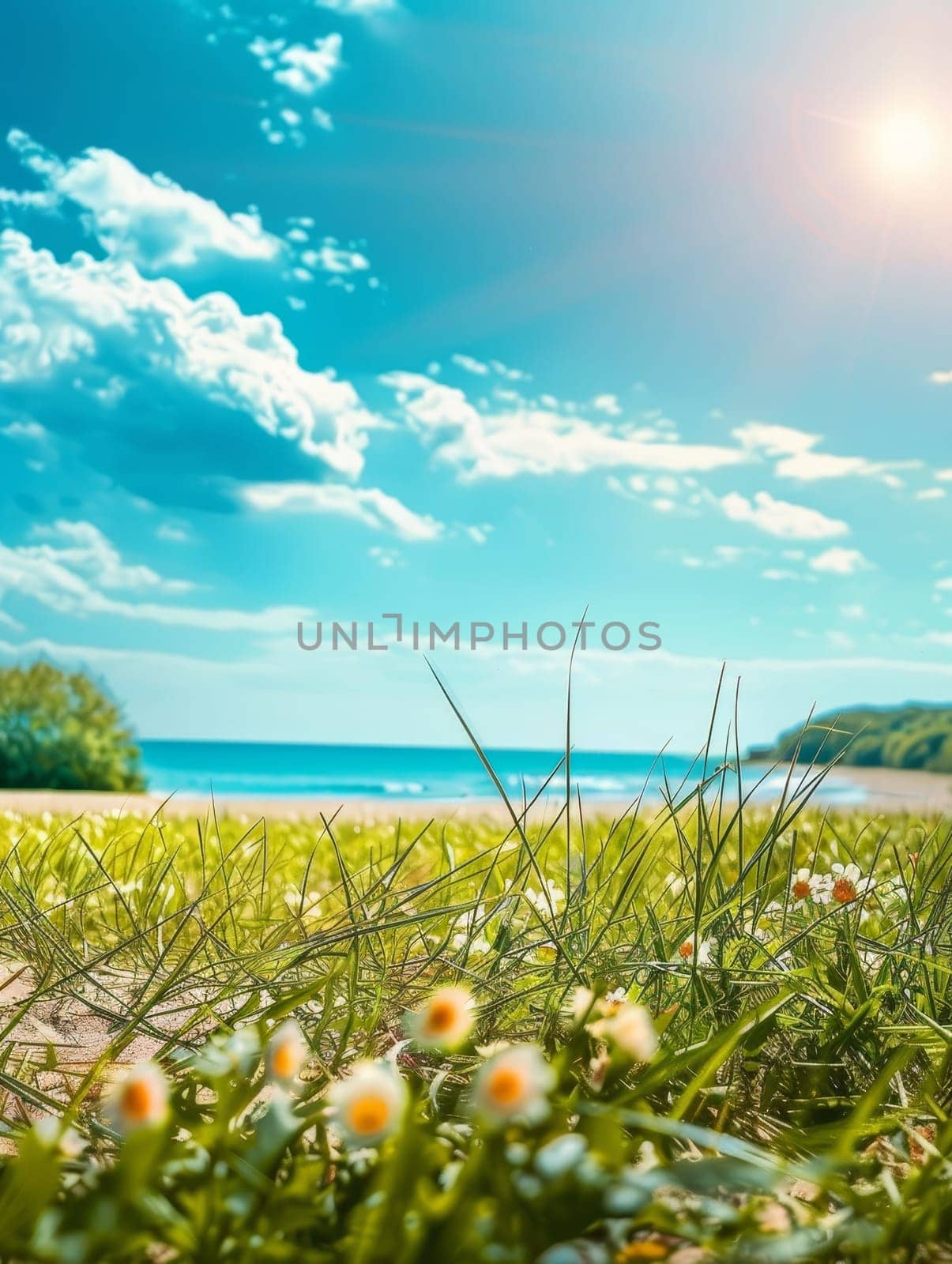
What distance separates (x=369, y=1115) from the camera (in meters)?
0.94

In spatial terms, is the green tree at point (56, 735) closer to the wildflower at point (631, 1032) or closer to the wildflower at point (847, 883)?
the wildflower at point (847, 883)

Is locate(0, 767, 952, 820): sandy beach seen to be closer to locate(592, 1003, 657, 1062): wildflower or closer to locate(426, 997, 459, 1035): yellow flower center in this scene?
locate(592, 1003, 657, 1062): wildflower

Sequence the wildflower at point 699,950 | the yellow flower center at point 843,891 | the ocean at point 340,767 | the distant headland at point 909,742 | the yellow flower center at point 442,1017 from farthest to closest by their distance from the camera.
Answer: the ocean at point 340,767 → the distant headland at point 909,742 → the yellow flower center at point 843,891 → the wildflower at point 699,950 → the yellow flower center at point 442,1017

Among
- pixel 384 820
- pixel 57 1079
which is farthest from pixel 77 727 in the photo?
pixel 57 1079

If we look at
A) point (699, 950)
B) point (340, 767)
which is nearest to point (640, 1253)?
point (699, 950)

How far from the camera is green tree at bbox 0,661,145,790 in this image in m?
13.8

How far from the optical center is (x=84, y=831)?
4.10m

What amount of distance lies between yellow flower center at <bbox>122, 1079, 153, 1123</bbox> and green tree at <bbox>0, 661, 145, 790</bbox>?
13.8m

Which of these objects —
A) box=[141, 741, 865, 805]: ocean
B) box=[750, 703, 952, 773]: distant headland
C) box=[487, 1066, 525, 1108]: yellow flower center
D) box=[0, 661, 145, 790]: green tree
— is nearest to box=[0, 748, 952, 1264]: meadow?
box=[487, 1066, 525, 1108]: yellow flower center

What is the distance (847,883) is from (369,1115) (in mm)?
1412

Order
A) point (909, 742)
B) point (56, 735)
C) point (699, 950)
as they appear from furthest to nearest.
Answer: point (909, 742), point (56, 735), point (699, 950)

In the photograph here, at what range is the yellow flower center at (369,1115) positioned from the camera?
93 cm

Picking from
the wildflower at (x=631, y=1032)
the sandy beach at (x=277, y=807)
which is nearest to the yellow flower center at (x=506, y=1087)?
the wildflower at (x=631, y=1032)

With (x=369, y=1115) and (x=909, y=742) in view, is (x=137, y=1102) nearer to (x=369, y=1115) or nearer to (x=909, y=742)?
(x=369, y=1115)
